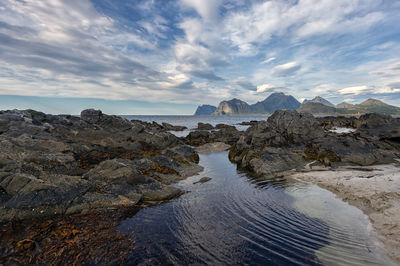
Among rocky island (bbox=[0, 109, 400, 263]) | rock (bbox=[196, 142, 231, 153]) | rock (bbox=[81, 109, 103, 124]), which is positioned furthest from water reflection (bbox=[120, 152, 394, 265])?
rock (bbox=[81, 109, 103, 124])

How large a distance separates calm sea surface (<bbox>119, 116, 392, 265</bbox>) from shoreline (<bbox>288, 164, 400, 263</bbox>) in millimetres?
Answer: 559

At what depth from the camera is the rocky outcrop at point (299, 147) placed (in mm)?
25938

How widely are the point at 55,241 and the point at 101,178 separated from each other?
6.64 metres

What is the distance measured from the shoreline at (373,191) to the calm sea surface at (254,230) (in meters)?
0.56

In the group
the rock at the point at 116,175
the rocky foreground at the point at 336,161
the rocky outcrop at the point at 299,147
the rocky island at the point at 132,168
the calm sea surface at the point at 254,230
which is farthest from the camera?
the rocky outcrop at the point at 299,147

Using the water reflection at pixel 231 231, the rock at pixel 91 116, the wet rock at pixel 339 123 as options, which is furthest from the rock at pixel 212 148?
the wet rock at pixel 339 123

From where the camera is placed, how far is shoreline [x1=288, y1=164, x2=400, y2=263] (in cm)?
1067

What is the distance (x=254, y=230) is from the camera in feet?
37.6

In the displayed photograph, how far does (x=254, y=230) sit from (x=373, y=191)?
11.9 metres

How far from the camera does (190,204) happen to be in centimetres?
1526

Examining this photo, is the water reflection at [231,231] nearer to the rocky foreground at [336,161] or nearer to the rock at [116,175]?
the rock at [116,175]

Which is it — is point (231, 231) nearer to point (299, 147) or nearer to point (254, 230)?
point (254, 230)

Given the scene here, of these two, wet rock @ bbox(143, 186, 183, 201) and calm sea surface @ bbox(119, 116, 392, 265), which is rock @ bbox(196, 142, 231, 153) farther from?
wet rock @ bbox(143, 186, 183, 201)

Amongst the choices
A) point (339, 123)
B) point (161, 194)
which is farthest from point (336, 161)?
point (339, 123)
